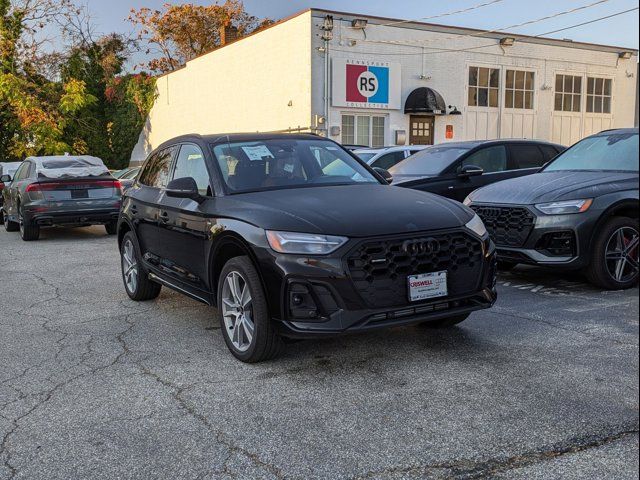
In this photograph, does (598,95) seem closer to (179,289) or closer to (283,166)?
(283,166)

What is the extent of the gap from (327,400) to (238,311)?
111 cm

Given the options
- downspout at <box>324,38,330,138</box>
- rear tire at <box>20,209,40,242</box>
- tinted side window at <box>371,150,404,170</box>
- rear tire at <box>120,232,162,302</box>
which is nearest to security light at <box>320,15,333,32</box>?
downspout at <box>324,38,330,138</box>

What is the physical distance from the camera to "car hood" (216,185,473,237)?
4.19 metres

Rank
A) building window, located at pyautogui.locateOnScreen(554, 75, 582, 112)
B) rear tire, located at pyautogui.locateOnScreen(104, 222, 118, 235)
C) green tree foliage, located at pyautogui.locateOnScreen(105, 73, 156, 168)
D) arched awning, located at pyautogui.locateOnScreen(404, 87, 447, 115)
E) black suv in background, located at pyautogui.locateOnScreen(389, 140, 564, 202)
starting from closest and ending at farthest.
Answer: black suv in background, located at pyautogui.locateOnScreen(389, 140, 564, 202)
rear tire, located at pyautogui.locateOnScreen(104, 222, 118, 235)
arched awning, located at pyautogui.locateOnScreen(404, 87, 447, 115)
building window, located at pyautogui.locateOnScreen(554, 75, 582, 112)
green tree foliage, located at pyautogui.locateOnScreen(105, 73, 156, 168)

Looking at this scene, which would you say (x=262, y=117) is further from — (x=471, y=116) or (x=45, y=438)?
(x=45, y=438)

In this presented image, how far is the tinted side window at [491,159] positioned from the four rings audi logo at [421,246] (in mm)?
6292

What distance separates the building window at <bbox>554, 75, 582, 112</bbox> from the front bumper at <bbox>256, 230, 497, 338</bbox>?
2444cm

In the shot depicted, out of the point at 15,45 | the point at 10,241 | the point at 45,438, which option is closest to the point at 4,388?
the point at 45,438

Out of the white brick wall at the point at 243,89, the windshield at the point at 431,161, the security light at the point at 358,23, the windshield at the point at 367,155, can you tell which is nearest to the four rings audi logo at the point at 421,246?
the windshield at the point at 431,161

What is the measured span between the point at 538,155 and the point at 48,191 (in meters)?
8.83

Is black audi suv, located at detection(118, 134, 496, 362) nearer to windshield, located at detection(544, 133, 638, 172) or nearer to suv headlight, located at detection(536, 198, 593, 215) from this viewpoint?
suv headlight, located at detection(536, 198, 593, 215)

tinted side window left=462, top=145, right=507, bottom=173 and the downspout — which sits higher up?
the downspout

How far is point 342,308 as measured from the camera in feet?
13.3

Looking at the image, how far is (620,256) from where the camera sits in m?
6.43
